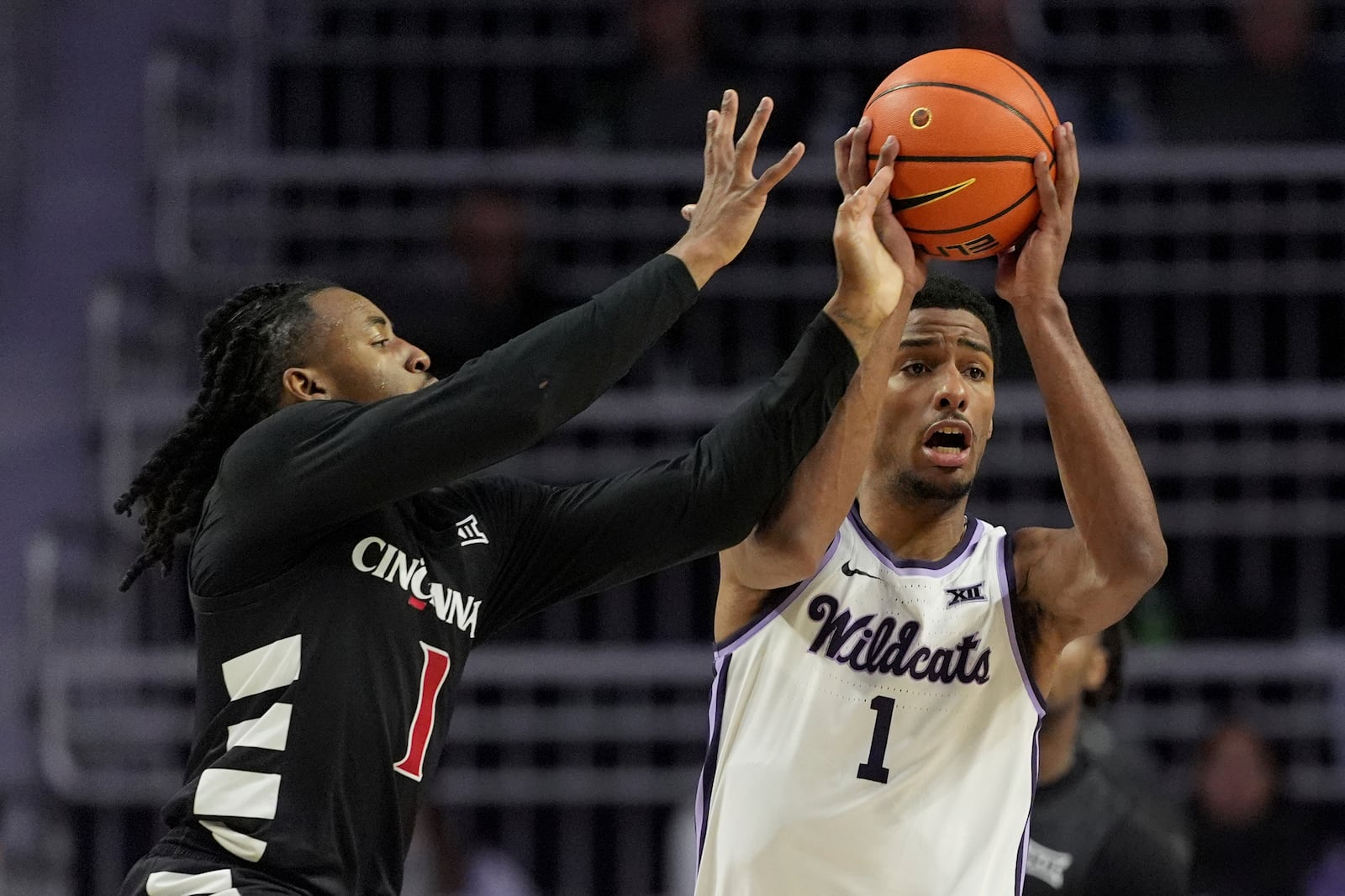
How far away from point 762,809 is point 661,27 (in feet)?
19.4

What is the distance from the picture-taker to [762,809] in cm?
381

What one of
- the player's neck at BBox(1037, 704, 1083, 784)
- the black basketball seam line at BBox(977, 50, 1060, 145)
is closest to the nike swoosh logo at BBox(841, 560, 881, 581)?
the black basketball seam line at BBox(977, 50, 1060, 145)

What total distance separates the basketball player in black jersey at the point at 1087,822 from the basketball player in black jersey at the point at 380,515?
67.9 inches

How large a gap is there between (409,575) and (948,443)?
122 centimetres

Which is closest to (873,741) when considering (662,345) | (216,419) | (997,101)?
(997,101)

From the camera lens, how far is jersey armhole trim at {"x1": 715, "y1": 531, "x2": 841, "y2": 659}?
391 cm

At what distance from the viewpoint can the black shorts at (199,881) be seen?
3111 millimetres

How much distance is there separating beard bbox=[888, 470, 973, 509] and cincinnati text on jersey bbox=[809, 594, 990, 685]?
273 millimetres

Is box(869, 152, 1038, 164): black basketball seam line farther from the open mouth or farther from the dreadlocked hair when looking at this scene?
the dreadlocked hair

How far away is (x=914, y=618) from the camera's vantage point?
3.90 m

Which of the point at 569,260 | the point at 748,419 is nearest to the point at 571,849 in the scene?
the point at 569,260

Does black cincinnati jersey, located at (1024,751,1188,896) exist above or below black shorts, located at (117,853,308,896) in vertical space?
below

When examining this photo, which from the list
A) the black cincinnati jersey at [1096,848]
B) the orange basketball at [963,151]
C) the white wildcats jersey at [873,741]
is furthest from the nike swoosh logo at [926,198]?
the black cincinnati jersey at [1096,848]

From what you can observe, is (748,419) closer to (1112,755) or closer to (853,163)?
(853,163)
